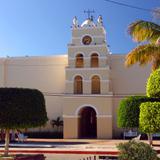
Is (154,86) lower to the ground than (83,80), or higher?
lower

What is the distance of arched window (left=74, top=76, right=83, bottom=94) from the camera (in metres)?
40.9

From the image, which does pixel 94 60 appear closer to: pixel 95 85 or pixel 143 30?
pixel 95 85

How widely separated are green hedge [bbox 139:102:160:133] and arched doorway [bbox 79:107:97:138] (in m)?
25.8

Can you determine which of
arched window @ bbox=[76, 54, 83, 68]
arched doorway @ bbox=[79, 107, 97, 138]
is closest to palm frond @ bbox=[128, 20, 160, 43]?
arched window @ bbox=[76, 54, 83, 68]

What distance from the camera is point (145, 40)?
2205 cm

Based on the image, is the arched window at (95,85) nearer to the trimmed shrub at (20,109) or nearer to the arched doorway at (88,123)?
the arched doorway at (88,123)

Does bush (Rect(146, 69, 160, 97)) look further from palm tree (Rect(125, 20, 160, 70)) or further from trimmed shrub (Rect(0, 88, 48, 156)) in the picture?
trimmed shrub (Rect(0, 88, 48, 156))

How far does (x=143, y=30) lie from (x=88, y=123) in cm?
2390

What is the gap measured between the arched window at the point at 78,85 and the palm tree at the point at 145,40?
61.5 ft

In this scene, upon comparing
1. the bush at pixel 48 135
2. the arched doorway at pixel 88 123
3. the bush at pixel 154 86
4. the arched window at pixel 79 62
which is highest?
the arched window at pixel 79 62

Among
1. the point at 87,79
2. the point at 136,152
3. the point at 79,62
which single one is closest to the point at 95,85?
the point at 87,79

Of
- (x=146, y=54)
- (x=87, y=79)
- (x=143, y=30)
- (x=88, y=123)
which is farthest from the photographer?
(x=88, y=123)

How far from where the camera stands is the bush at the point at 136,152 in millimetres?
14391

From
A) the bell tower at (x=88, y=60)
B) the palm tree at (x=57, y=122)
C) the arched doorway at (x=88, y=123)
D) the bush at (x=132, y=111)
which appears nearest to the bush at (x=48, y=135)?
the palm tree at (x=57, y=122)
